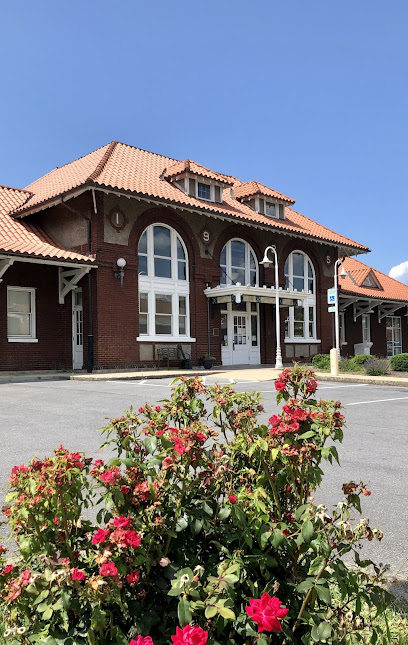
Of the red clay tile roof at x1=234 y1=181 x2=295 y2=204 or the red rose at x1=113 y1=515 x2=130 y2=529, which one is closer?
the red rose at x1=113 y1=515 x2=130 y2=529

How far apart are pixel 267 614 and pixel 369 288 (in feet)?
117

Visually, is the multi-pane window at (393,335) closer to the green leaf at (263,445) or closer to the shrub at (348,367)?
the shrub at (348,367)

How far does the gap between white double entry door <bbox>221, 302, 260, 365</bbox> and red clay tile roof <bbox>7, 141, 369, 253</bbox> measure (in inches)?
156

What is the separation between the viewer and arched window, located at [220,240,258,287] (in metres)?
24.6

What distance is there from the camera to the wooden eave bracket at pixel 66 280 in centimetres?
1977

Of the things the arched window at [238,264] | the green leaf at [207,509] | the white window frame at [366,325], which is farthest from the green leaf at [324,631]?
the white window frame at [366,325]

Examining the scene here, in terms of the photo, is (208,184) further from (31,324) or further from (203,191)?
(31,324)

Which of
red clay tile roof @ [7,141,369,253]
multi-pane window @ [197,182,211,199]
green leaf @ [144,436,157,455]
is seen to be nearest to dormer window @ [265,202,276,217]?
red clay tile roof @ [7,141,369,253]

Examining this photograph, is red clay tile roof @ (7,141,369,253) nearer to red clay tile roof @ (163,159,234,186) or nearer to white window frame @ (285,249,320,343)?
red clay tile roof @ (163,159,234,186)

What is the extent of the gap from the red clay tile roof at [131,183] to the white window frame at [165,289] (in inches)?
65.2

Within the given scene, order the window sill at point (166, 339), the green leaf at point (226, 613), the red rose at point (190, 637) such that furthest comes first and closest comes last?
the window sill at point (166, 339)
the green leaf at point (226, 613)
the red rose at point (190, 637)

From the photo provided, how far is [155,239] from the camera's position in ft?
72.1

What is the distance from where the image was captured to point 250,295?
23469 mm

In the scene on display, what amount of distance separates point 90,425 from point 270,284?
62.3ft
